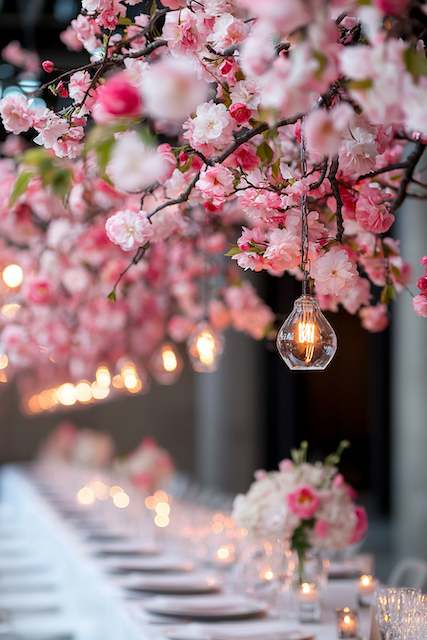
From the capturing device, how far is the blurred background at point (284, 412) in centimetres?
812

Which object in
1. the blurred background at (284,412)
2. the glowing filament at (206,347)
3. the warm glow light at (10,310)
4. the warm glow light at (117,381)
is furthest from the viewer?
the blurred background at (284,412)

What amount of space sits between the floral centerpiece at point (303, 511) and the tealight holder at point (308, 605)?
140 mm

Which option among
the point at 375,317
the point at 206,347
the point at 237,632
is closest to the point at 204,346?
the point at 206,347

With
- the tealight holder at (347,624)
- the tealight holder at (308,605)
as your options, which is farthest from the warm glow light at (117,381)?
the tealight holder at (347,624)

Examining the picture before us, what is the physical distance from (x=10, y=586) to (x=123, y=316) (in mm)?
1856

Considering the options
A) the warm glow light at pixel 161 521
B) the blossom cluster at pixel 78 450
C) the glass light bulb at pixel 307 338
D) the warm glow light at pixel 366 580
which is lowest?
the warm glow light at pixel 366 580

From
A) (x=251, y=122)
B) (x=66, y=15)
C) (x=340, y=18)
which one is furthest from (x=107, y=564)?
(x=66, y=15)

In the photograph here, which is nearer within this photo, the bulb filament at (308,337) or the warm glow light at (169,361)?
the bulb filament at (308,337)

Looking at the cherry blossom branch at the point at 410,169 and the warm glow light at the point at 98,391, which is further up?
the cherry blossom branch at the point at 410,169

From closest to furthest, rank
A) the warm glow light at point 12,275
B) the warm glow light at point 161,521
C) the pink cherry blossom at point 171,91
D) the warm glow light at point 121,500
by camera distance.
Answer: the pink cherry blossom at point 171,91, the warm glow light at point 12,275, the warm glow light at point 161,521, the warm glow light at point 121,500

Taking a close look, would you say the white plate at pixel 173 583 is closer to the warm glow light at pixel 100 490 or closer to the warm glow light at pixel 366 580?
the warm glow light at pixel 366 580

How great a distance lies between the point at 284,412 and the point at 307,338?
37.6 feet

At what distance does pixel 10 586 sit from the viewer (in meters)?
6.41

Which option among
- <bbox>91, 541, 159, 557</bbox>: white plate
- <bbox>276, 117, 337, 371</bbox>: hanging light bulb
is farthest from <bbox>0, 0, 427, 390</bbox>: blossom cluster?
<bbox>91, 541, 159, 557</bbox>: white plate
